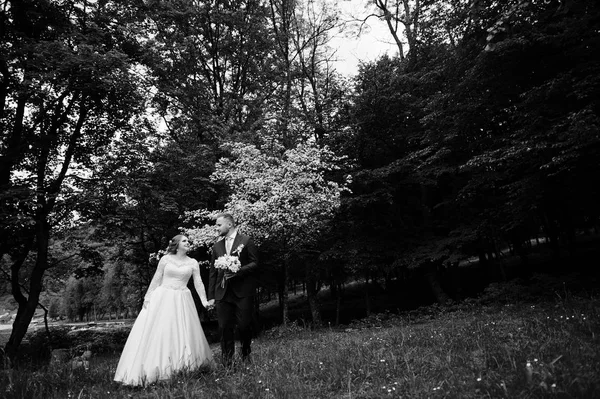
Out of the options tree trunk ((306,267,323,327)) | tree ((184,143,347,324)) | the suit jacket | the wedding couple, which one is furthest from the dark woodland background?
the wedding couple

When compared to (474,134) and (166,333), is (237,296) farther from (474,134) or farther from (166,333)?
(474,134)

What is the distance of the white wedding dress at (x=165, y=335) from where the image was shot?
509cm

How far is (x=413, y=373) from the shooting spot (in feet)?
11.9

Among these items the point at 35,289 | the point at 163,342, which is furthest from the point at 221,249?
the point at 35,289

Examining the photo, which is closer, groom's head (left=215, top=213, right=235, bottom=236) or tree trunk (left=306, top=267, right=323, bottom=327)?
groom's head (left=215, top=213, right=235, bottom=236)

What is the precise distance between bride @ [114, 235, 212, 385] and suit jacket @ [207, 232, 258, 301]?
0.81 feet

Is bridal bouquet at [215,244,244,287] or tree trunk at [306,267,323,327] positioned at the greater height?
bridal bouquet at [215,244,244,287]

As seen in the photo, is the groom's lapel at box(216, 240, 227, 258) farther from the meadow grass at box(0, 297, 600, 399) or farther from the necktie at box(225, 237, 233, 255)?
the meadow grass at box(0, 297, 600, 399)

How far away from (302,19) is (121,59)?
13.4m

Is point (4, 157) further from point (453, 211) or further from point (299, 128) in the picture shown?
point (453, 211)

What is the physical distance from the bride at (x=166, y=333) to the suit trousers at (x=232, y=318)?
0.81 ft

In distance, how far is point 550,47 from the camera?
1102 cm

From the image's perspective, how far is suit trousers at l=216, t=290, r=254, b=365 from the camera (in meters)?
5.57

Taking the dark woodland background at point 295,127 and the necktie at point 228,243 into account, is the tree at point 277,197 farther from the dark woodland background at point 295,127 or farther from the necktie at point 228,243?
the necktie at point 228,243
